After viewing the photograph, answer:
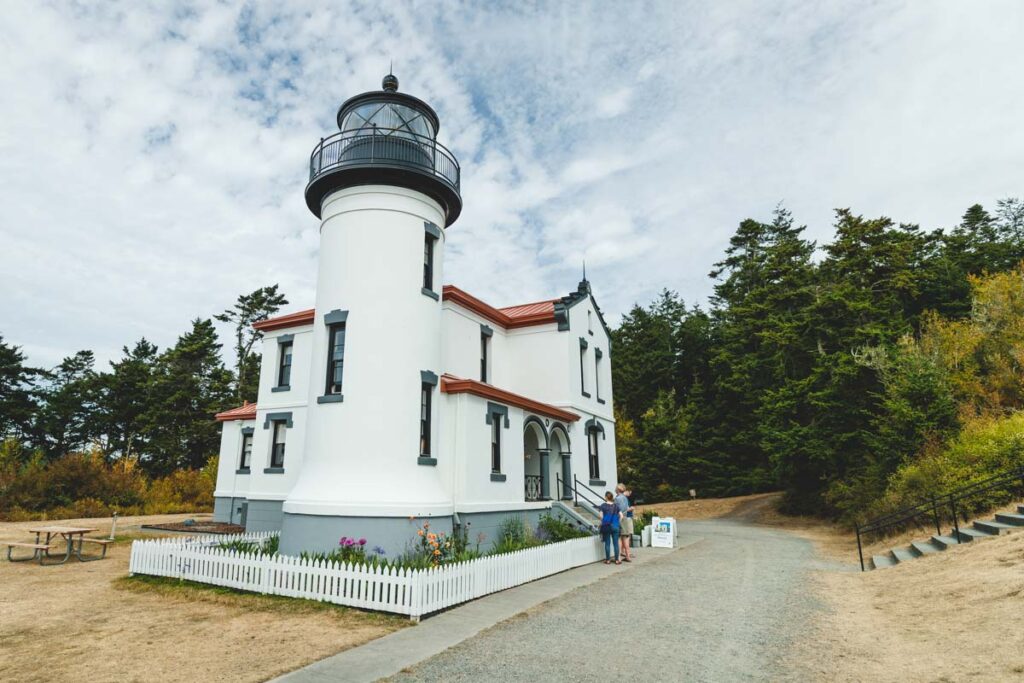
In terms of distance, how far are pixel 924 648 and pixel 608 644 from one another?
3.83 m

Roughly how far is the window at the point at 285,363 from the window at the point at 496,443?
8067 millimetres

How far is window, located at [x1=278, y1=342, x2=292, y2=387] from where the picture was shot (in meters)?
19.0

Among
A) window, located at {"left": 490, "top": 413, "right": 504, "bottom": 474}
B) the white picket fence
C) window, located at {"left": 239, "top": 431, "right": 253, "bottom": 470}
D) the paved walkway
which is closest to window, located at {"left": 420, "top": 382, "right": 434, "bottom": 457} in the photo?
window, located at {"left": 490, "top": 413, "right": 504, "bottom": 474}

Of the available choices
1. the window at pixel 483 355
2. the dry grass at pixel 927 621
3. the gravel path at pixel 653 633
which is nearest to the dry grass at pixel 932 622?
the dry grass at pixel 927 621

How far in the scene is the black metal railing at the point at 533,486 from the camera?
714 inches

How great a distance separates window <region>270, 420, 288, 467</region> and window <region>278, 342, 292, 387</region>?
4.80 ft

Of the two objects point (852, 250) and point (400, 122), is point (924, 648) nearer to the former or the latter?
point (400, 122)

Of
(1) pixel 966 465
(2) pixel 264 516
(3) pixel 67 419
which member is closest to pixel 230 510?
(2) pixel 264 516

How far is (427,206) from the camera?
14.0 metres

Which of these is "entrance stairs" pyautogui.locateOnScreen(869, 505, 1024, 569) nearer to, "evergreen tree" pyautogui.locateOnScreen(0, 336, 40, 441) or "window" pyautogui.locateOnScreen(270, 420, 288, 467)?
"window" pyautogui.locateOnScreen(270, 420, 288, 467)

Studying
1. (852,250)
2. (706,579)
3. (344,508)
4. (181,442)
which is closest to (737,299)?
(852,250)

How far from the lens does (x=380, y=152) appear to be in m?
13.2

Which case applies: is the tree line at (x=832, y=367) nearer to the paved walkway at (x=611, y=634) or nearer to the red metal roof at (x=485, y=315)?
the paved walkway at (x=611, y=634)

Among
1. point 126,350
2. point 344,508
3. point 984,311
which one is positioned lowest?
point 344,508
